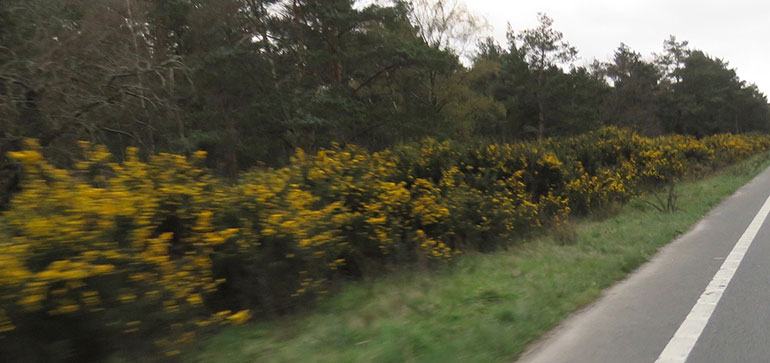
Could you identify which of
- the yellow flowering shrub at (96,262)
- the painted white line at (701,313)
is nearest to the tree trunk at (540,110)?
the painted white line at (701,313)

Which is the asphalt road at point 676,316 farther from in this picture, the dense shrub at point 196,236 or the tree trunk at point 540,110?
the tree trunk at point 540,110

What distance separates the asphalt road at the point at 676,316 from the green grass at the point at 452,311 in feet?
0.78

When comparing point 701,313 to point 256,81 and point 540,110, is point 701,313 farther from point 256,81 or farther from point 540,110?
point 540,110

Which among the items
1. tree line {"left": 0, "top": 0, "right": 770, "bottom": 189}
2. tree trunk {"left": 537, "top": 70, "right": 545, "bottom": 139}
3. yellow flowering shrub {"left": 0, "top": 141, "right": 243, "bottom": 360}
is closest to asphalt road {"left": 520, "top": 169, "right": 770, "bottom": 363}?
yellow flowering shrub {"left": 0, "top": 141, "right": 243, "bottom": 360}

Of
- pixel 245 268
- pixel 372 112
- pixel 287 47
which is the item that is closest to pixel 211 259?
pixel 245 268

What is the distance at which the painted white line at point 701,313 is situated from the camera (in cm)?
452

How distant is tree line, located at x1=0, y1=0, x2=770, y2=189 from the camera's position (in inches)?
412

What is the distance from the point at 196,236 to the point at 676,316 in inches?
178

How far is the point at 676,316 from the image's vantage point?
548 centimetres

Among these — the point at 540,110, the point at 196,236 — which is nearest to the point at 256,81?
the point at 196,236

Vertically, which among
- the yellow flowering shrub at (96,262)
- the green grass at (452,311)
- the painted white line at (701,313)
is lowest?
the painted white line at (701,313)

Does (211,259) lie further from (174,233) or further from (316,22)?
(316,22)

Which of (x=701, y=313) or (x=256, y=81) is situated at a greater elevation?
(x=256, y=81)

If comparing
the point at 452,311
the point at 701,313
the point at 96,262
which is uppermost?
the point at 96,262
